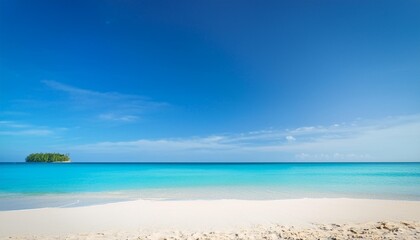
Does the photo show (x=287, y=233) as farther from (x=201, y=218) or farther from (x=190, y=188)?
(x=190, y=188)

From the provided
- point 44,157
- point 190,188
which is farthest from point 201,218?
point 44,157

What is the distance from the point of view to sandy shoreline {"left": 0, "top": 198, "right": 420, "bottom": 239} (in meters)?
6.94

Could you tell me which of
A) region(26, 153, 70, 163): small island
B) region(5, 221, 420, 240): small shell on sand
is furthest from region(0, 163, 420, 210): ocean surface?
region(26, 153, 70, 163): small island

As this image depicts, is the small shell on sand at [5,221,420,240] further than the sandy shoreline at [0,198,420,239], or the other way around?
the sandy shoreline at [0,198,420,239]

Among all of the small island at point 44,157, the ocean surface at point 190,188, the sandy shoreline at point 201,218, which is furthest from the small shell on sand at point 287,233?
the small island at point 44,157

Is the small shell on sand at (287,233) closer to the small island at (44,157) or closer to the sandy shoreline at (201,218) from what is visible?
the sandy shoreline at (201,218)

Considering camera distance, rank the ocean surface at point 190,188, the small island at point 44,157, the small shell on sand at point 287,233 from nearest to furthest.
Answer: the small shell on sand at point 287,233, the ocean surface at point 190,188, the small island at point 44,157

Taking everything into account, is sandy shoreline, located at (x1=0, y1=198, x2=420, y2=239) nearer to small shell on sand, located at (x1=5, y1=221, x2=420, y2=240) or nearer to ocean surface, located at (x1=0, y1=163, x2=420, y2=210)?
small shell on sand, located at (x1=5, y1=221, x2=420, y2=240)

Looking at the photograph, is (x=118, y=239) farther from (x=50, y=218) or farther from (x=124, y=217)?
(x=50, y=218)

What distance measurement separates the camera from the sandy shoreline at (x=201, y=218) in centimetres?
694

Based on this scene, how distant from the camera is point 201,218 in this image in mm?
8328

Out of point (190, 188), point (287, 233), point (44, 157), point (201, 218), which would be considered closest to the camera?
point (287, 233)

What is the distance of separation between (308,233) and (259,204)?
4475mm

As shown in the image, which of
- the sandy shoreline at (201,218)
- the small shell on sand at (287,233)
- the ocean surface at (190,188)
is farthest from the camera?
the ocean surface at (190,188)
